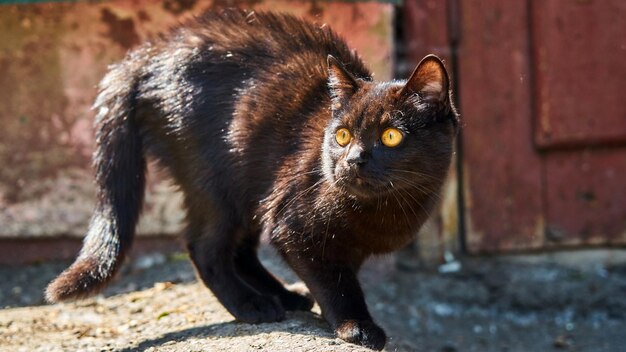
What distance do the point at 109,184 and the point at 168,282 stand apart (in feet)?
3.93

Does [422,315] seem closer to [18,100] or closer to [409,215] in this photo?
[409,215]

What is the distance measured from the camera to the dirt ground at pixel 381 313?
405 centimetres

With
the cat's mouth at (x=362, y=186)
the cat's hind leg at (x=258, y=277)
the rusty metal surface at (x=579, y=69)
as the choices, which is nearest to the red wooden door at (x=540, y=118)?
the rusty metal surface at (x=579, y=69)

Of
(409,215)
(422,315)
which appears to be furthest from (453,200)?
(409,215)

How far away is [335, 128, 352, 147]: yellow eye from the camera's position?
3805 mm

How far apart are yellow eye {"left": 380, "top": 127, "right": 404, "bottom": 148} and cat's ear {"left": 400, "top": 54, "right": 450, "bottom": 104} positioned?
0.51ft

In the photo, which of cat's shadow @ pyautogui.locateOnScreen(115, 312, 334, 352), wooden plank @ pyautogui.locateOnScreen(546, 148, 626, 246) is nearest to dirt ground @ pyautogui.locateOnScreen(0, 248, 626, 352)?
cat's shadow @ pyautogui.locateOnScreen(115, 312, 334, 352)

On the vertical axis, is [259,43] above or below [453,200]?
above

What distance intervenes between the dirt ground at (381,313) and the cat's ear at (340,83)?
0.90 m

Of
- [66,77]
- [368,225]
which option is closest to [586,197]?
[368,225]

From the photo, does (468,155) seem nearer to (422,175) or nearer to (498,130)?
(498,130)

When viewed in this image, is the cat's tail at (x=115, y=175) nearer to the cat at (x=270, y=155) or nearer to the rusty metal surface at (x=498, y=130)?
the cat at (x=270, y=155)

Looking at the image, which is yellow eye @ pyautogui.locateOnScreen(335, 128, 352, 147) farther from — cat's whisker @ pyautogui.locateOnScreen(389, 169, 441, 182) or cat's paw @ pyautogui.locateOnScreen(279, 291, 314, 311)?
cat's paw @ pyautogui.locateOnScreen(279, 291, 314, 311)

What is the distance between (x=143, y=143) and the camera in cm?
428
